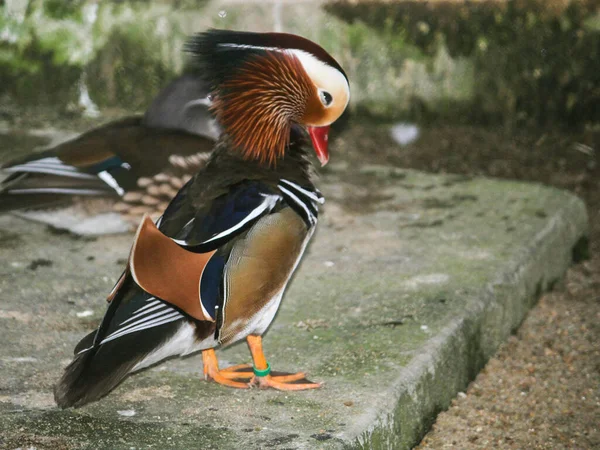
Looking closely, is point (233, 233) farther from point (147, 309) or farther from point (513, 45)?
point (513, 45)

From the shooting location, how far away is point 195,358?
2477 mm

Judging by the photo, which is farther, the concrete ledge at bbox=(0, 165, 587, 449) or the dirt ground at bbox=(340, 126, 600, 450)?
the dirt ground at bbox=(340, 126, 600, 450)

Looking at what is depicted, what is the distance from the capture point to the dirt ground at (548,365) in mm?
2404

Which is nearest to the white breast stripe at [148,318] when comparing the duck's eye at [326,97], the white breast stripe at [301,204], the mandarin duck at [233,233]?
the mandarin duck at [233,233]

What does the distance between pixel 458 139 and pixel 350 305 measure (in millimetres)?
2420

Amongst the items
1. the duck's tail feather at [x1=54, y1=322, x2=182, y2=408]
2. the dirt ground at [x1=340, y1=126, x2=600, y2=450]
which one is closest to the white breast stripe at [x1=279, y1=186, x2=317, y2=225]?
the duck's tail feather at [x1=54, y1=322, x2=182, y2=408]

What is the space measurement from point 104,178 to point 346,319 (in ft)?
3.71

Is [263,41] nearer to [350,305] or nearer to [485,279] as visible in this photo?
[350,305]

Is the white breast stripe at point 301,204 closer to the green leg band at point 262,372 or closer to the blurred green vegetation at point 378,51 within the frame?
the green leg band at point 262,372

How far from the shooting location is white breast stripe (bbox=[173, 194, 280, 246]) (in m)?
2.13

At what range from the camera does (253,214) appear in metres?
2.21

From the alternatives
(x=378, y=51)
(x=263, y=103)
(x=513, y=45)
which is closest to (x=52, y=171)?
(x=263, y=103)

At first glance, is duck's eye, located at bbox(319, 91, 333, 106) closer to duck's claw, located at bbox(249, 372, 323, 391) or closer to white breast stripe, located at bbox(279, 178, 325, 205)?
white breast stripe, located at bbox(279, 178, 325, 205)

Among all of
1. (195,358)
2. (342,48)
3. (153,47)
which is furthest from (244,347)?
(153,47)
